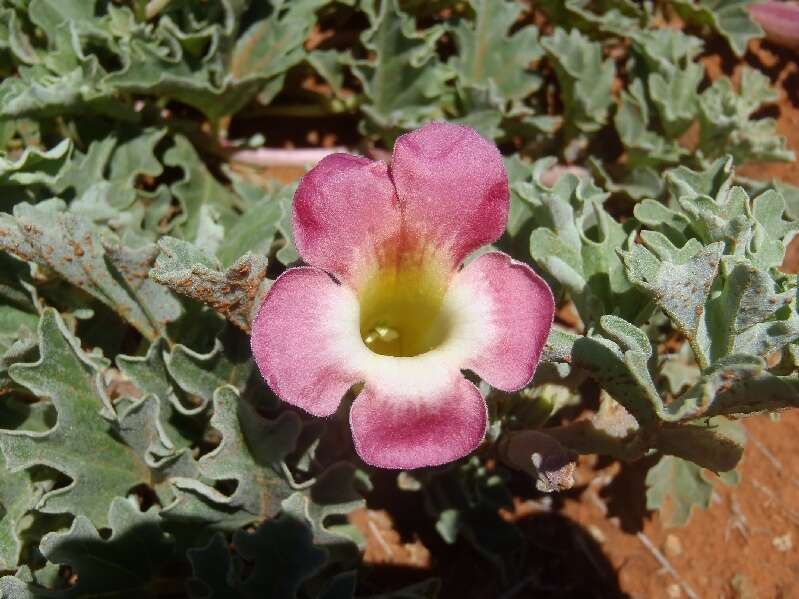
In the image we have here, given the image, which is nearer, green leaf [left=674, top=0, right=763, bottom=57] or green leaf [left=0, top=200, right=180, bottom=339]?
green leaf [left=0, top=200, right=180, bottom=339]

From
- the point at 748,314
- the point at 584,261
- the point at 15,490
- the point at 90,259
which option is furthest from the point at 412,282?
the point at 15,490

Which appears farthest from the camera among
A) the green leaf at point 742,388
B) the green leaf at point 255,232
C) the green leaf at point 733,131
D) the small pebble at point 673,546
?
the green leaf at point 733,131

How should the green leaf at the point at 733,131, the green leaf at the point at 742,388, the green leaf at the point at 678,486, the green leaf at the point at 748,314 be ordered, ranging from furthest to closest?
the green leaf at the point at 733,131, the green leaf at the point at 678,486, the green leaf at the point at 748,314, the green leaf at the point at 742,388

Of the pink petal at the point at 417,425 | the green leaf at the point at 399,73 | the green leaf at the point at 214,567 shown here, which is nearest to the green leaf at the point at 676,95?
the green leaf at the point at 399,73

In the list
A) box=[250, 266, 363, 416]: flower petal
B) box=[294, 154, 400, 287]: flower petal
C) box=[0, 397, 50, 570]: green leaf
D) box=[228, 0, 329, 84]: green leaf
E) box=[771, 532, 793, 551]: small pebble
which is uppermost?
box=[294, 154, 400, 287]: flower petal

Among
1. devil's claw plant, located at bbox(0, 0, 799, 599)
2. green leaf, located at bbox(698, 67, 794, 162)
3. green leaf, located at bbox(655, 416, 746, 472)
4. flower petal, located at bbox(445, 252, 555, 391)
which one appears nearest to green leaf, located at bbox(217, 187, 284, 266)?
devil's claw plant, located at bbox(0, 0, 799, 599)

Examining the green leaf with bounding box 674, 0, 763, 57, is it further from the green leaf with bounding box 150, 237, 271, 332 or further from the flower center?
the green leaf with bounding box 150, 237, 271, 332

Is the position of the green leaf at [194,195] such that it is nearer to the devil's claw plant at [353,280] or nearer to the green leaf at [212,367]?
the devil's claw plant at [353,280]
